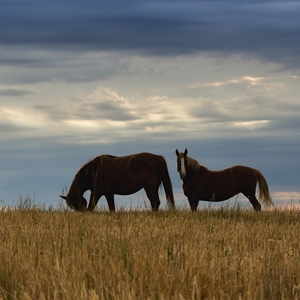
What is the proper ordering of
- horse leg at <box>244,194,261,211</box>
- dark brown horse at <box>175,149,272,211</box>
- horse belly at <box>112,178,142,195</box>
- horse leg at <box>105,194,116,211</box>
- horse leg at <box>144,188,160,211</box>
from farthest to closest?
horse leg at <box>244,194,261,211</box> < dark brown horse at <box>175,149,272,211</box> < horse leg at <box>105,194,116,211</box> < horse belly at <box>112,178,142,195</box> < horse leg at <box>144,188,160,211</box>

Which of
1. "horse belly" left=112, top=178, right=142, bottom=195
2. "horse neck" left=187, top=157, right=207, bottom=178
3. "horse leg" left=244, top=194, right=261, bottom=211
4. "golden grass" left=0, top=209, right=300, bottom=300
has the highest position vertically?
"horse neck" left=187, top=157, right=207, bottom=178

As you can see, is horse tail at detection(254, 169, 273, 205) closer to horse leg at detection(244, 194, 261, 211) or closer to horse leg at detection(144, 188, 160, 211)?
horse leg at detection(244, 194, 261, 211)

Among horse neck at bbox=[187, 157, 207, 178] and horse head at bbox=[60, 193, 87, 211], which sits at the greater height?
horse neck at bbox=[187, 157, 207, 178]

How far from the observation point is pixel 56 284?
13.1 ft

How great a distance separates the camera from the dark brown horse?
1490cm

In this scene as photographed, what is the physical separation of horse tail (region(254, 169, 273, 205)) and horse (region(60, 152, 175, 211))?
139 inches

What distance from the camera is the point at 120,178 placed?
1417cm

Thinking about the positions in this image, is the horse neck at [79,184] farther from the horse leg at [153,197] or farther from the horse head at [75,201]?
the horse leg at [153,197]

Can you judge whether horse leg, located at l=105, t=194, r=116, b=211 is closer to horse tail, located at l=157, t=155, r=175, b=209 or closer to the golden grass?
horse tail, located at l=157, t=155, r=175, b=209

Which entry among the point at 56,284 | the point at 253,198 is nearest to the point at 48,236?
the point at 56,284

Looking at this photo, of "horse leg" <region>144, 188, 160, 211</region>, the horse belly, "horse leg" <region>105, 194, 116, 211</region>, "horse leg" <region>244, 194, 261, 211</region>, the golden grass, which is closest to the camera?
the golden grass

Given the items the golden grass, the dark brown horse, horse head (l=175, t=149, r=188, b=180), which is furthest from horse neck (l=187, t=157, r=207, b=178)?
the golden grass

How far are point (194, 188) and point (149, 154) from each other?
6.75ft

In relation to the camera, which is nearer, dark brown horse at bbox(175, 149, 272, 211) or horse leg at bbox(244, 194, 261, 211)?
dark brown horse at bbox(175, 149, 272, 211)
